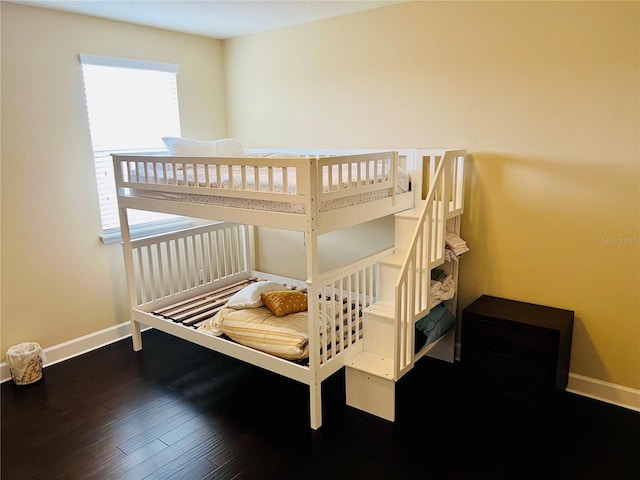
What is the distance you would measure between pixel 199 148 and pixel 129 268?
1046 millimetres

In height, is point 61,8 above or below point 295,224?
above

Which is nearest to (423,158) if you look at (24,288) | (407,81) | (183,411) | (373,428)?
(407,81)

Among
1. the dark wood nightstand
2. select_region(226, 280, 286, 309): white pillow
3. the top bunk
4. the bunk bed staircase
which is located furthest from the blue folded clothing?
select_region(226, 280, 286, 309): white pillow

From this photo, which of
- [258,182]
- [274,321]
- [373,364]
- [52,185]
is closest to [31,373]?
[52,185]

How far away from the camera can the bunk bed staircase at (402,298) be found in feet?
8.01

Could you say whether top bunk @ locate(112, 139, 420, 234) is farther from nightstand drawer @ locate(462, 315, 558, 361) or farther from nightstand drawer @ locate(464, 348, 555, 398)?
nightstand drawer @ locate(464, 348, 555, 398)

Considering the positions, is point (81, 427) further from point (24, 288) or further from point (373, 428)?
point (373, 428)

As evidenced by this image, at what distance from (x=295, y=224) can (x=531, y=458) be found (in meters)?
1.64

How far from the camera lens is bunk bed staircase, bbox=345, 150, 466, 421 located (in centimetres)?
244

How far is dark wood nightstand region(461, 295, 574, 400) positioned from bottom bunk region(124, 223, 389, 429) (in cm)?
66

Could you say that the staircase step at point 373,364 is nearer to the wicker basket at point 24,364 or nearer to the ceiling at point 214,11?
the wicker basket at point 24,364

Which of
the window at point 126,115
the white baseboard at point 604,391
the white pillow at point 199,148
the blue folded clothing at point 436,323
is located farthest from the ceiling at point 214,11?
the white baseboard at point 604,391

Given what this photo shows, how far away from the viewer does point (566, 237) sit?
2697mm

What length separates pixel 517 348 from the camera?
2.59 metres
